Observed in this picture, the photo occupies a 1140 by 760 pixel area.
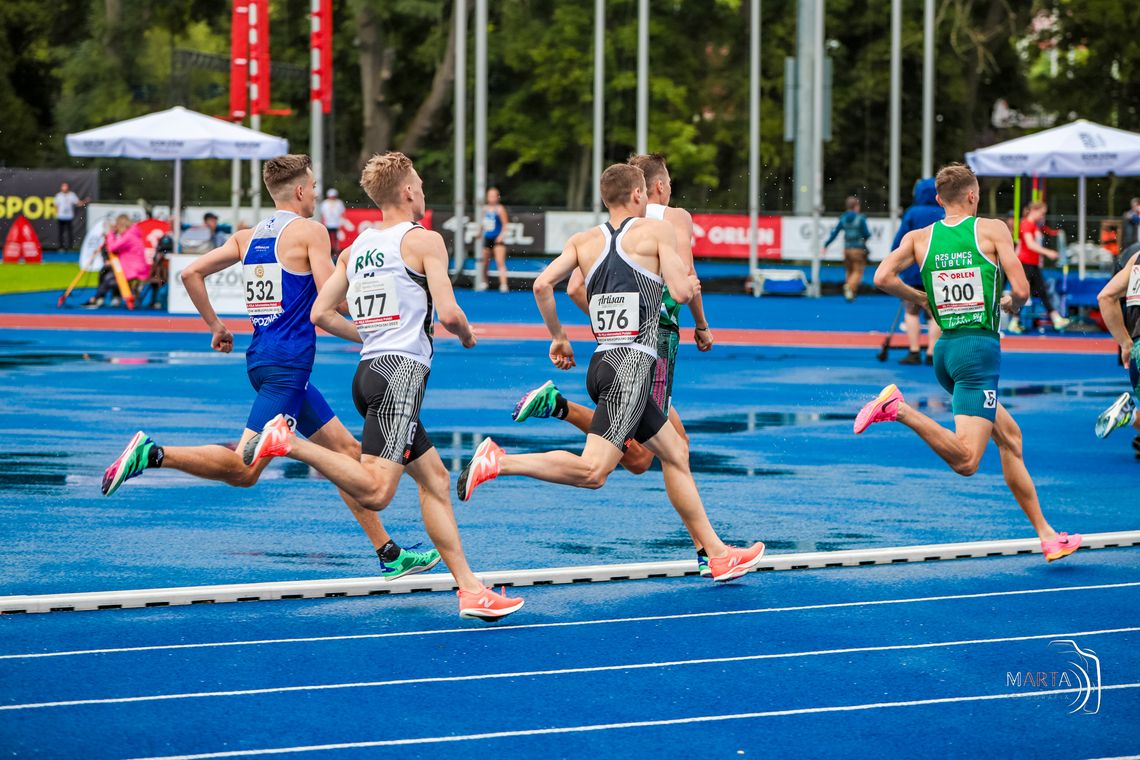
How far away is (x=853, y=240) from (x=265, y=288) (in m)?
24.2

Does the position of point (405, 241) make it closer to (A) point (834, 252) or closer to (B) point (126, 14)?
(A) point (834, 252)

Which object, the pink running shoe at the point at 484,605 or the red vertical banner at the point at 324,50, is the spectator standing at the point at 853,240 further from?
the pink running shoe at the point at 484,605

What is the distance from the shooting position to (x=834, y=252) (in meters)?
35.9

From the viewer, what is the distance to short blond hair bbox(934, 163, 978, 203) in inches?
339

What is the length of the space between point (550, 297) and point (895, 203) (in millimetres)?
28058

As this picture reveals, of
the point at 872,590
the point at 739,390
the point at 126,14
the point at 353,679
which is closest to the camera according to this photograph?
the point at 353,679

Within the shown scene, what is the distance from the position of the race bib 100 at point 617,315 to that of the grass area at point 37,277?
85.7 ft

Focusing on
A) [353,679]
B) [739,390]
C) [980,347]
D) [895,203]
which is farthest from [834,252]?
[353,679]

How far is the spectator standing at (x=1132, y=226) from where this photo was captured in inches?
1176

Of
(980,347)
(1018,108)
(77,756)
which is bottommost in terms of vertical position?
(77,756)

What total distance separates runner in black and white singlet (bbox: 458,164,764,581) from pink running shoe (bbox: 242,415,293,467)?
1.00m

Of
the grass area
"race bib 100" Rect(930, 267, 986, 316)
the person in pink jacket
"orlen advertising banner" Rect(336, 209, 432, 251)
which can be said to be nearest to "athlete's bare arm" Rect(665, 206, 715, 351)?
"race bib 100" Rect(930, 267, 986, 316)

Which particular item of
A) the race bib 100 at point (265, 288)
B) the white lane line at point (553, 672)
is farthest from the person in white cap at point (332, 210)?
the white lane line at point (553, 672)

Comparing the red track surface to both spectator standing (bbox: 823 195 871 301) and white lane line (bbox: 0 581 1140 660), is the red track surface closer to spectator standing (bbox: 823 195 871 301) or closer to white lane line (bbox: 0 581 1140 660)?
spectator standing (bbox: 823 195 871 301)
